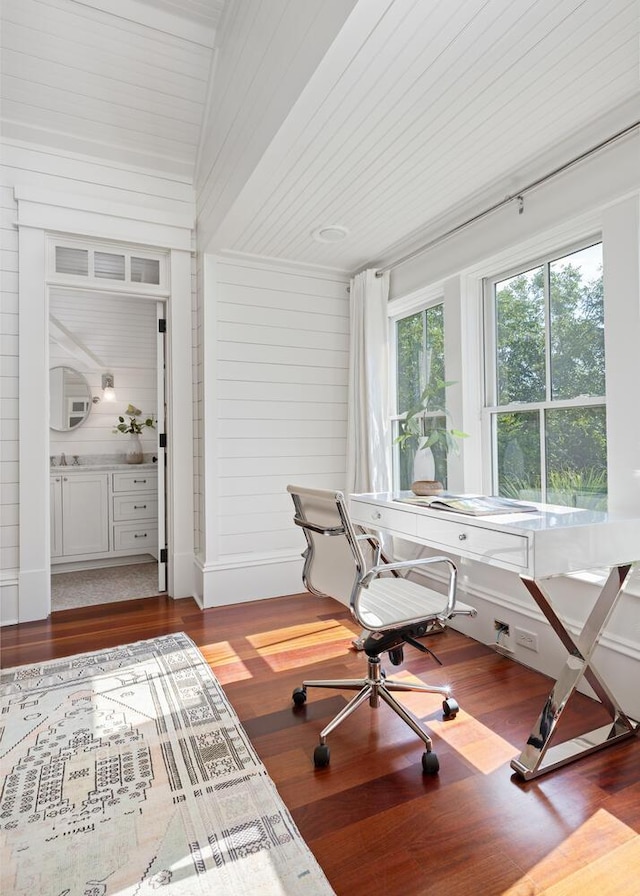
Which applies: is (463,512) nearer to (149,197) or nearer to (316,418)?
(316,418)

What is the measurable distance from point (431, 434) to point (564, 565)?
143 centimetres

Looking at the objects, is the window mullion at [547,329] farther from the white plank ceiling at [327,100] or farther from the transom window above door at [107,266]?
the transom window above door at [107,266]

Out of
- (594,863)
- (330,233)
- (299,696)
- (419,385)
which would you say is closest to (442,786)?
(594,863)

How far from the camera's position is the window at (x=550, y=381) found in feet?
7.48

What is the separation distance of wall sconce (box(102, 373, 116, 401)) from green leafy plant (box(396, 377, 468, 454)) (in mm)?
3272

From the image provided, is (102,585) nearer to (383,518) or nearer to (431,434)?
(383,518)

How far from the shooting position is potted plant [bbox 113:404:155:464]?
5263 millimetres

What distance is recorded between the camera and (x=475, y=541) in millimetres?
1948

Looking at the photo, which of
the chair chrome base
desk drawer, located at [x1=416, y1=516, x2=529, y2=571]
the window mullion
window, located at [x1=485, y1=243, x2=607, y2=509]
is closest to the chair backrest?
the chair chrome base

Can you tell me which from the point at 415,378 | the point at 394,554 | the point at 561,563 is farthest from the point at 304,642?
the point at 415,378

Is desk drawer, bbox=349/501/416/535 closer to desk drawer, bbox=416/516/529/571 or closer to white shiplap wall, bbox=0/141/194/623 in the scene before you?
desk drawer, bbox=416/516/529/571

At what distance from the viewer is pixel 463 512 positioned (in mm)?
2078

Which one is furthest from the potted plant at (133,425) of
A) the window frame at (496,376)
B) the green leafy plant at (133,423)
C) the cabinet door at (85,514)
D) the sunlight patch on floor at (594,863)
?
the sunlight patch on floor at (594,863)

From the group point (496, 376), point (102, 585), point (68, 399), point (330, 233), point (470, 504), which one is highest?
point (330, 233)
